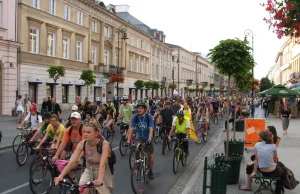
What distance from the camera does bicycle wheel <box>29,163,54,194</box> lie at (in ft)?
23.6

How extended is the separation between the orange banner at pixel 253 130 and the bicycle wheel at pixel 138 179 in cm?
618

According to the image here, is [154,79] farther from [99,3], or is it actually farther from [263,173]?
[263,173]

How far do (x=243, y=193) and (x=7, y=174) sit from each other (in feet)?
18.2

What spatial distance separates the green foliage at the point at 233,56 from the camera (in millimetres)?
9047

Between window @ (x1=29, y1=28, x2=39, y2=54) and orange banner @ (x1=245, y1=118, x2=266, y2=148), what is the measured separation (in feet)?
75.7

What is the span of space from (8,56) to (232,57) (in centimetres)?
2209

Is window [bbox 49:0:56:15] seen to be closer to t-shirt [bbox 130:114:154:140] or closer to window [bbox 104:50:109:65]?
window [bbox 104:50:109:65]

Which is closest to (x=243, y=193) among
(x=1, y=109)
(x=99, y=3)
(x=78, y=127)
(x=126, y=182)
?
(x=126, y=182)

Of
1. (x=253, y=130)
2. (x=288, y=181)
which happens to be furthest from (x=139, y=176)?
(x=253, y=130)

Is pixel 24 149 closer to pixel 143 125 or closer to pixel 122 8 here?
pixel 143 125

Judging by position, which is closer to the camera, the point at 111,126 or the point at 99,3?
the point at 111,126

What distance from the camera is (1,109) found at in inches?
1067

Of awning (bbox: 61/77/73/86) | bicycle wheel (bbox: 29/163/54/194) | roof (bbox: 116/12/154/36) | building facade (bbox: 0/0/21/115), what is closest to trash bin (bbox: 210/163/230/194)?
bicycle wheel (bbox: 29/163/54/194)

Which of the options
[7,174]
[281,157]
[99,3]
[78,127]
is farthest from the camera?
[99,3]
